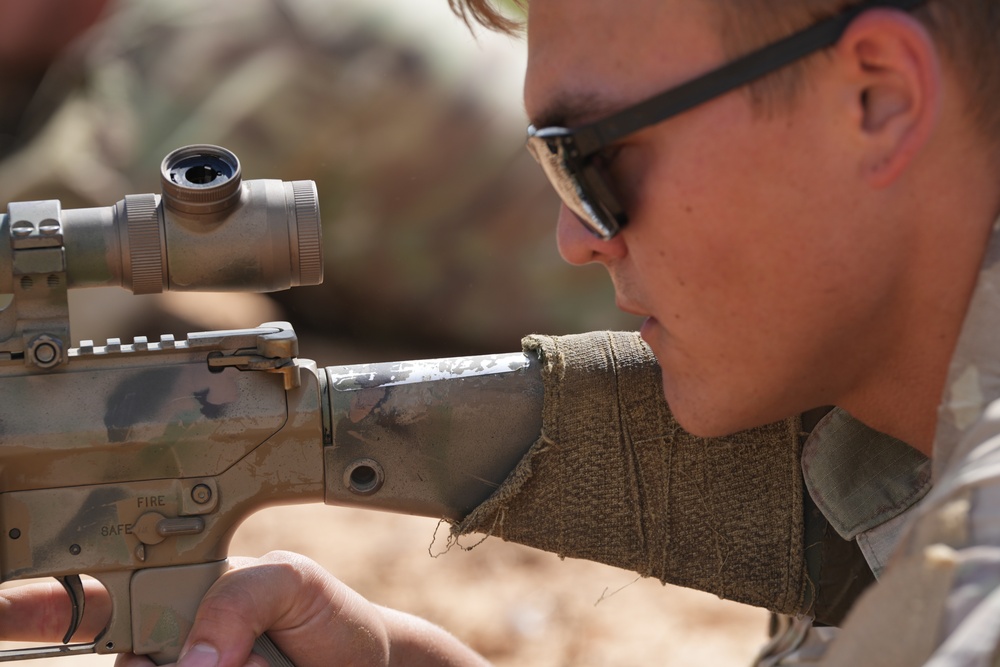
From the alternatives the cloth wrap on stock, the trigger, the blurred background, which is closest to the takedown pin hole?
the cloth wrap on stock

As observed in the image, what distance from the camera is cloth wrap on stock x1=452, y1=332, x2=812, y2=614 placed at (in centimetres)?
180

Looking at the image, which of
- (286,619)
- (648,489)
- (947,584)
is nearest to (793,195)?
(947,584)

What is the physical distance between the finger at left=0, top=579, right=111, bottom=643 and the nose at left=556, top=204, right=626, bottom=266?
1157 millimetres

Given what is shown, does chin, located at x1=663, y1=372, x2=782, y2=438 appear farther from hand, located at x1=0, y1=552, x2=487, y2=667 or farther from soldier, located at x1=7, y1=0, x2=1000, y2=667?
hand, located at x1=0, y1=552, x2=487, y2=667

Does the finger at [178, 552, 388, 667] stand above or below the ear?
below

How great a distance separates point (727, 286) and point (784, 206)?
0.41ft

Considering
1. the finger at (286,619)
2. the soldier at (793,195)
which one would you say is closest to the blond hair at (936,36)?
the soldier at (793,195)

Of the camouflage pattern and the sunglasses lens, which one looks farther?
the sunglasses lens

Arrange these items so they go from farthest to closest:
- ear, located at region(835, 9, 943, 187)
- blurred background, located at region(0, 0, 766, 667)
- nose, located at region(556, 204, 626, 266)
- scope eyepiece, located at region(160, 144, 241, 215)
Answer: blurred background, located at region(0, 0, 766, 667)
scope eyepiece, located at region(160, 144, 241, 215)
nose, located at region(556, 204, 626, 266)
ear, located at region(835, 9, 943, 187)

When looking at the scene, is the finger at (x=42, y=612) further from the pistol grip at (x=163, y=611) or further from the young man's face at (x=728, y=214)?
the young man's face at (x=728, y=214)

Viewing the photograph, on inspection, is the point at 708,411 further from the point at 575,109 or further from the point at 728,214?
the point at 575,109

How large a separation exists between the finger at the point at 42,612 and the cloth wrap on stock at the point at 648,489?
757mm

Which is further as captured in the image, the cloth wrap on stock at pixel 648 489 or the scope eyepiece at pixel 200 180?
the cloth wrap on stock at pixel 648 489

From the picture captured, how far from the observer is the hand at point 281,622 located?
173 centimetres
